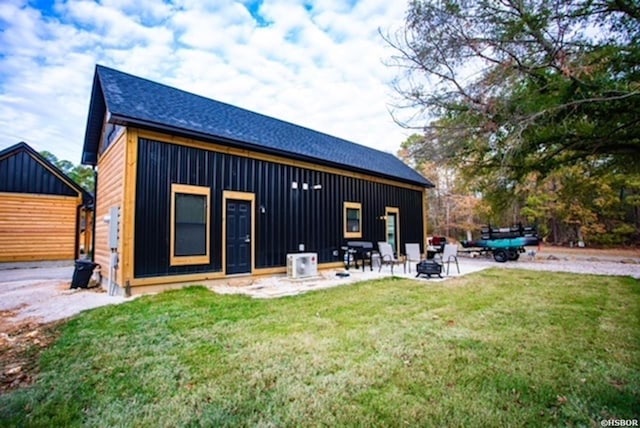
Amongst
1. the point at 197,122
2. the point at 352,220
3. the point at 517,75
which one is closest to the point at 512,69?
the point at 517,75

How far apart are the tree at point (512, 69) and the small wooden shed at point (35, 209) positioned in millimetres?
14127

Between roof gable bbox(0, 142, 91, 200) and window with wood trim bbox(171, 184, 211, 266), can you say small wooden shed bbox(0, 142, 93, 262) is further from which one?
window with wood trim bbox(171, 184, 211, 266)

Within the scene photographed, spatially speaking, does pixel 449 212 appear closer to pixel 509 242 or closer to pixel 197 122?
pixel 509 242

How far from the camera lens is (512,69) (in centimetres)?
303

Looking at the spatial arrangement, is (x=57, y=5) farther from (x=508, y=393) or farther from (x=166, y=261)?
(x=508, y=393)

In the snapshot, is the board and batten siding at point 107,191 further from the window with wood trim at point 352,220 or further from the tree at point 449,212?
the tree at point 449,212

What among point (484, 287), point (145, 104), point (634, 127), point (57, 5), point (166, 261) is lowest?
point (484, 287)

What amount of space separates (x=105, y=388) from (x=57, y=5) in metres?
8.40

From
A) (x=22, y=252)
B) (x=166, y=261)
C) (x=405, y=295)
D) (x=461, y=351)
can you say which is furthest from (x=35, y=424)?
(x=22, y=252)

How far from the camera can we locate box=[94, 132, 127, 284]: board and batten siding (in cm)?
628

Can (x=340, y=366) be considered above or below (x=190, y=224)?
below

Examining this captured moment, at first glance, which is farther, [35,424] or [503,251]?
[503,251]

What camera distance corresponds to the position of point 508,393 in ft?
7.18

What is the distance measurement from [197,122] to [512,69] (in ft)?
21.1
